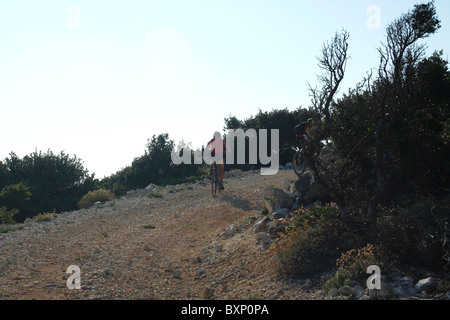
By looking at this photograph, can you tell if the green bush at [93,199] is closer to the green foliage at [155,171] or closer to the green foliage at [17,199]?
the green foliage at [17,199]

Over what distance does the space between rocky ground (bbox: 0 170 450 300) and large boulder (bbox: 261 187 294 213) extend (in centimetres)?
6

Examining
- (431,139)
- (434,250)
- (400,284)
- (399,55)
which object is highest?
(399,55)

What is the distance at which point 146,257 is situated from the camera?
26.6 ft

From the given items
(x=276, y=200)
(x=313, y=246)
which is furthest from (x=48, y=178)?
(x=313, y=246)

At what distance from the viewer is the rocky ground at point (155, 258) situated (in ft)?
19.4

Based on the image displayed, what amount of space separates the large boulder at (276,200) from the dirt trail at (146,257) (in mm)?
784

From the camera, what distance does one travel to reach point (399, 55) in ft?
21.0

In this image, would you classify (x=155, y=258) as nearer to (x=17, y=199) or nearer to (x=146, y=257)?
(x=146, y=257)

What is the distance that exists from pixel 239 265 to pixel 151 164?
1632cm

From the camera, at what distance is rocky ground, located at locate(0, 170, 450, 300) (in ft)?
19.4
